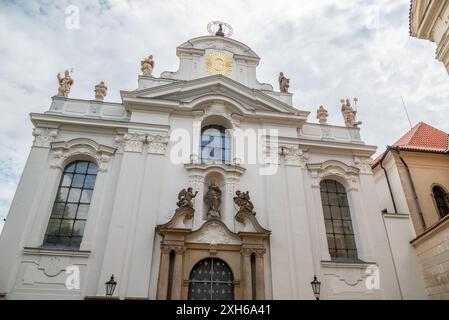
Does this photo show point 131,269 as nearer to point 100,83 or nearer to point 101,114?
point 101,114

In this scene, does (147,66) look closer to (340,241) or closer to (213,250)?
(213,250)

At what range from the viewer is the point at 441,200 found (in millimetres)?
14375

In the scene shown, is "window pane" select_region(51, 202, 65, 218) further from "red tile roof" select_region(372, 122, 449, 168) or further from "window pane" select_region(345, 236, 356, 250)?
"red tile roof" select_region(372, 122, 449, 168)

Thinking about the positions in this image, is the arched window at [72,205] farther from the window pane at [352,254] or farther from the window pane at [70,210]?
the window pane at [352,254]

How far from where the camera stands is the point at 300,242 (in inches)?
439

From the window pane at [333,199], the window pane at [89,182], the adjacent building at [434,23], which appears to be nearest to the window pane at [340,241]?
the window pane at [333,199]

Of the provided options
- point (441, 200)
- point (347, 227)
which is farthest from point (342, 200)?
point (441, 200)

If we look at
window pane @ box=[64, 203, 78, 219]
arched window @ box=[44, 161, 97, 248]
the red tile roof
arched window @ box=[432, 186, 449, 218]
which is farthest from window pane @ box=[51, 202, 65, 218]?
arched window @ box=[432, 186, 449, 218]

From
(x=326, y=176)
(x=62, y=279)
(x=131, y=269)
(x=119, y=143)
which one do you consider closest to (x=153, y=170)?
(x=119, y=143)

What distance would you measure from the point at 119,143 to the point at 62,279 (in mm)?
4913

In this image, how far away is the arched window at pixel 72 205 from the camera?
10.6 metres

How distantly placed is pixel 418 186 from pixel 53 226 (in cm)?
1434

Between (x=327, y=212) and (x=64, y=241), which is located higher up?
(x=327, y=212)
